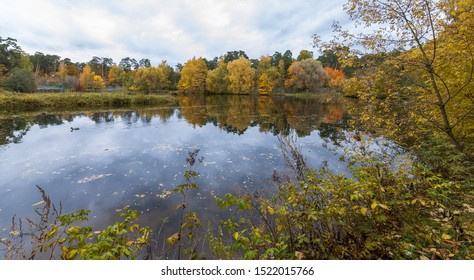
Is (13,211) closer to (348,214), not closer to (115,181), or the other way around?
(115,181)

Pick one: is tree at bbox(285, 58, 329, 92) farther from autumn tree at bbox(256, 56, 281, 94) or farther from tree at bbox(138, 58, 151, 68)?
tree at bbox(138, 58, 151, 68)

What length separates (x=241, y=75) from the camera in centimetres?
5172

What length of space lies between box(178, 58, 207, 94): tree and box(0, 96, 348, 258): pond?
140ft

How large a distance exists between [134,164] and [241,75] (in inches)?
1836

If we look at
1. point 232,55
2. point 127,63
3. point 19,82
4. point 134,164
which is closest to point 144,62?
point 127,63

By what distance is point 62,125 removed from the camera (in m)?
15.6

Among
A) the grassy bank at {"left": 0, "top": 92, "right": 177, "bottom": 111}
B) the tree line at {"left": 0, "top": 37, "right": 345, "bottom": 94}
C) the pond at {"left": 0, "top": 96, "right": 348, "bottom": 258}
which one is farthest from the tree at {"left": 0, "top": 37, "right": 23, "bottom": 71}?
the pond at {"left": 0, "top": 96, "right": 348, "bottom": 258}

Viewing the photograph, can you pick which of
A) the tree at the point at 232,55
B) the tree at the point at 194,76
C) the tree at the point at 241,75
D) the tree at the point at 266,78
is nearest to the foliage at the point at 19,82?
the tree at the point at 194,76

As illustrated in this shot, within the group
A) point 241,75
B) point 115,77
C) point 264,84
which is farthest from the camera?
point 115,77

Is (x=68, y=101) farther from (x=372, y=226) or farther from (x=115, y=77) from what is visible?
(x=115, y=77)

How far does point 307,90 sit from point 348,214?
5560 cm

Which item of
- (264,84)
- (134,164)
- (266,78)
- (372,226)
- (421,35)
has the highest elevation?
(266,78)

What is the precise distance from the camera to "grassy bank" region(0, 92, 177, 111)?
21.4m

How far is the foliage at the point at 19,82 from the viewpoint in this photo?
28641 mm
